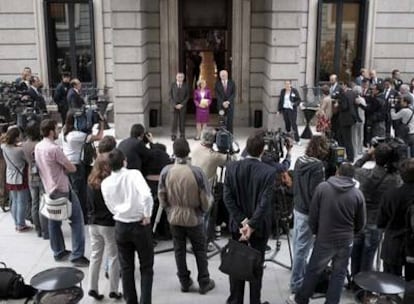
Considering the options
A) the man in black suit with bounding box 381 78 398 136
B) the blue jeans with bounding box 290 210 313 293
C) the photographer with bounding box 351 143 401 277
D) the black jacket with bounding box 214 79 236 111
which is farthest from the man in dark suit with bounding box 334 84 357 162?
the blue jeans with bounding box 290 210 313 293

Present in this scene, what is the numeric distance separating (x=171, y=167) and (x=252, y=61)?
33.2 feet

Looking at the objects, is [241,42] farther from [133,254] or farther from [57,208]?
[133,254]

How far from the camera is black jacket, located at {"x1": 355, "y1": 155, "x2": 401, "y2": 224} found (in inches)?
244

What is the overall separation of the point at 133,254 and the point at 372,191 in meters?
2.71

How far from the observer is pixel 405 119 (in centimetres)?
1120

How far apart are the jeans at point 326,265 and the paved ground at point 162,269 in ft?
1.75

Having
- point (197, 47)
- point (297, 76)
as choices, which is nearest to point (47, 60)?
point (197, 47)

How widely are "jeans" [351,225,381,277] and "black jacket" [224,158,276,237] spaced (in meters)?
1.30

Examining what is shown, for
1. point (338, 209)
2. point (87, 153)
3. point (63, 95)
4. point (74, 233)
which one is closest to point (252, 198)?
point (338, 209)

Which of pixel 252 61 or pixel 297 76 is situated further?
pixel 252 61

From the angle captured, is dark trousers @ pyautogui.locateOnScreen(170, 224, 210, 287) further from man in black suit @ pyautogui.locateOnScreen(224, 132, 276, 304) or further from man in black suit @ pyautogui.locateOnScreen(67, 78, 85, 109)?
man in black suit @ pyautogui.locateOnScreen(67, 78, 85, 109)

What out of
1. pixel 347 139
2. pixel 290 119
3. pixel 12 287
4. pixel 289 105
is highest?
pixel 289 105

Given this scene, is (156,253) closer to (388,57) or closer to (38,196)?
(38,196)

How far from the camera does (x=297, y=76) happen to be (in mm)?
14562
